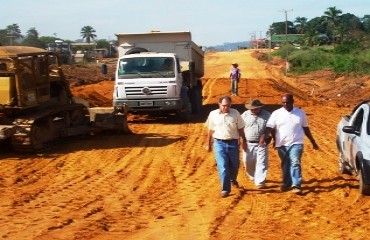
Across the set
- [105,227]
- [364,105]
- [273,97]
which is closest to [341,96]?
[273,97]

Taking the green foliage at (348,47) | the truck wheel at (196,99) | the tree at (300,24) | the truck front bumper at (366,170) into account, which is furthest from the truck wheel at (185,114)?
the tree at (300,24)

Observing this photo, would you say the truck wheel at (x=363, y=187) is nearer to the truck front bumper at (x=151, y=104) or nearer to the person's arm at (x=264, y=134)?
the person's arm at (x=264, y=134)

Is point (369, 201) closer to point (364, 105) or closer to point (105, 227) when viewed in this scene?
point (364, 105)

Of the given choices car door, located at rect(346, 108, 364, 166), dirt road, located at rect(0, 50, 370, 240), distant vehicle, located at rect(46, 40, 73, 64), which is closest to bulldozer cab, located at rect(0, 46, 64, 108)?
dirt road, located at rect(0, 50, 370, 240)

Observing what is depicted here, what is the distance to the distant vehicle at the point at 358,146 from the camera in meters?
8.90

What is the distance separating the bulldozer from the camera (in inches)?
531

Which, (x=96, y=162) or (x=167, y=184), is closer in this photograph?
(x=167, y=184)

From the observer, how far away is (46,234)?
7340 mm

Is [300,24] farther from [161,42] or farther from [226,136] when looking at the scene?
[226,136]

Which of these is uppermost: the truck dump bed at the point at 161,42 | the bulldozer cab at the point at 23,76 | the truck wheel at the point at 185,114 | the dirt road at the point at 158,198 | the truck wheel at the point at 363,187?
the truck dump bed at the point at 161,42

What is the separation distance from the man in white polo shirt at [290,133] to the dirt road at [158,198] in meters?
0.39

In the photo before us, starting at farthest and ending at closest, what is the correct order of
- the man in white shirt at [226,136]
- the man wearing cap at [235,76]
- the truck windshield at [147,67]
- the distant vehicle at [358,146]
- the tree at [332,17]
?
1. the tree at [332,17]
2. the man wearing cap at [235,76]
3. the truck windshield at [147,67]
4. the man in white shirt at [226,136]
5. the distant vehicle at [358,146]

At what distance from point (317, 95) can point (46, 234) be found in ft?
99.1

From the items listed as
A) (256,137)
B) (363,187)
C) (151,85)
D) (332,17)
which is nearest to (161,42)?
(151,85)
